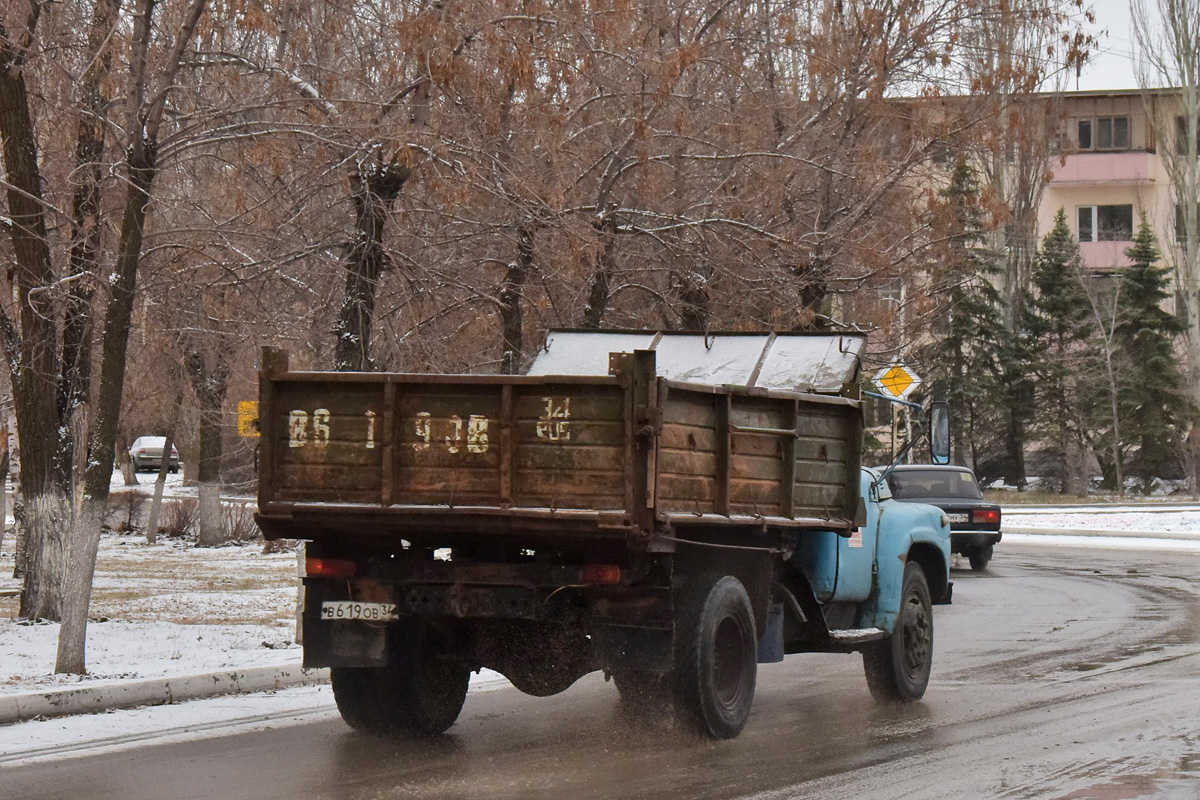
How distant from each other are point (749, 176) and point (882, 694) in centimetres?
893

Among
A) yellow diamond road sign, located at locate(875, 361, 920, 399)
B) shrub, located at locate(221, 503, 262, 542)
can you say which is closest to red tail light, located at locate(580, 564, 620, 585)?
yellow diamond road sign, located at locate(875, 361, 920, 399)

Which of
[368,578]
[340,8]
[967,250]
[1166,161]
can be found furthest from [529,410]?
[1166,161]

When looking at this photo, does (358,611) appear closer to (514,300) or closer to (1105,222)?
(514,300)

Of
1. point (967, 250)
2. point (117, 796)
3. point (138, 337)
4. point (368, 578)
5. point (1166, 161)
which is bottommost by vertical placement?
point (117, 796)

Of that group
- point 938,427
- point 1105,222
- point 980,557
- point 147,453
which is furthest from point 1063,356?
point 938,427

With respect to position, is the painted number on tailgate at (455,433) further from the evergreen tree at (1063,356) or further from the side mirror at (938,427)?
the evergreen tree at (1063,356)

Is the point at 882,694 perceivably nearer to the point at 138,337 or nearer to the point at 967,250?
the point at 138,337

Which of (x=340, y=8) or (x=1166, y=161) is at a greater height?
(x=1166, y=161)

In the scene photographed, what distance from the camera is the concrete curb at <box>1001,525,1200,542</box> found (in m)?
31.4

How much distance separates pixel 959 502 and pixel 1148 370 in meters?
29.3

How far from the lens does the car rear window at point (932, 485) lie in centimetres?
2364

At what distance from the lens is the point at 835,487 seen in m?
9.45

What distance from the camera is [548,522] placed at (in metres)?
7.68

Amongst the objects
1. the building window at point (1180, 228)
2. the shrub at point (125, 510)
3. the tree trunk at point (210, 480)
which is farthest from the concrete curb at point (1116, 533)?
the building window at point (1180, 228)
